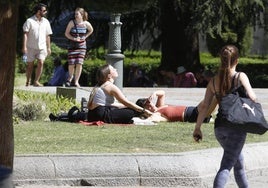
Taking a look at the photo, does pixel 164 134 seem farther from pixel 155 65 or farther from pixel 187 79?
pixel 155 65

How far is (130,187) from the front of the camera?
8680mm

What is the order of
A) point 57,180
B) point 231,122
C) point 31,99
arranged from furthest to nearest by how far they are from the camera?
point 31,99 → point 57,180 → point 231,122

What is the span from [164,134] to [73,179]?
102 inches

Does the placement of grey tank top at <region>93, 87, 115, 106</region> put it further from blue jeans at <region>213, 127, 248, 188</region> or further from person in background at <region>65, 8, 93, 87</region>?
person in background at <region>65, 8, 93, 87</region>

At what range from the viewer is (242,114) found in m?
7.41

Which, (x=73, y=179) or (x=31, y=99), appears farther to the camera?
(x=31, y=99)

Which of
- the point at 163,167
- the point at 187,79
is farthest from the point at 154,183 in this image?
the point at 187,79

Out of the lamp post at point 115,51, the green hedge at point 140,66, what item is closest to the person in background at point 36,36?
the lamp post at point 115,51

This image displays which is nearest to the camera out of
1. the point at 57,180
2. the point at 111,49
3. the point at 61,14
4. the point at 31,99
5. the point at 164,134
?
the point at 57,180

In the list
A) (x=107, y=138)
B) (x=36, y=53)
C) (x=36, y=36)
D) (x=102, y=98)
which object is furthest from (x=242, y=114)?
(x=36, y=53)

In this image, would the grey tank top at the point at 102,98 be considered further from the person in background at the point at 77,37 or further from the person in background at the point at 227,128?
the person in background at the point at 77,37

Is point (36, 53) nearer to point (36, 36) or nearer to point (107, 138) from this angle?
point (36, 36)

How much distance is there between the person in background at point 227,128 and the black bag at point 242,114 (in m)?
0.07

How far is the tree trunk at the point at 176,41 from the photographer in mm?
26422
